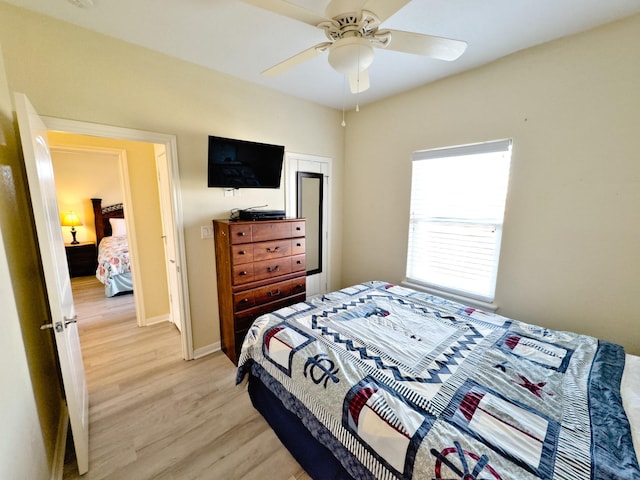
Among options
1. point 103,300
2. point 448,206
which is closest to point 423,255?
point 448,206

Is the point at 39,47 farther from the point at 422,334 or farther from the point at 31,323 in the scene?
the point at 422,334

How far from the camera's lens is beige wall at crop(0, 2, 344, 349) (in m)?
1.65

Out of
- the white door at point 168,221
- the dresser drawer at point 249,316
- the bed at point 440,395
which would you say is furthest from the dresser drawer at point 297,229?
the white door at point 168,221

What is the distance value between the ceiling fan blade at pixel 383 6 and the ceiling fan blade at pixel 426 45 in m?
0.15

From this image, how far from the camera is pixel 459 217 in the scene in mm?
2561

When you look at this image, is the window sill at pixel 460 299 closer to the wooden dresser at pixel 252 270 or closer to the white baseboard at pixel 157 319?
the wooden dresser at pixel 252 270

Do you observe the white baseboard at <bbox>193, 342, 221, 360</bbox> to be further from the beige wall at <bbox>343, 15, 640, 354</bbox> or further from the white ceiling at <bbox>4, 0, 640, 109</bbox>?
the beige wall at <bbox>343, 15, 640, 354</bbox>

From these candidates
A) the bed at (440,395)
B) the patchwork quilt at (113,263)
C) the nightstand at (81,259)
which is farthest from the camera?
the nightstand at (81,259)

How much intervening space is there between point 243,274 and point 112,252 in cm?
334

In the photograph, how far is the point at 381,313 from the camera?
1914mm

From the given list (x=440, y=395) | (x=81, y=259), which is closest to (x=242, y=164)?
(x=440, y=395)

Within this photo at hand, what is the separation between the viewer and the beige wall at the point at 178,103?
165 centimetres

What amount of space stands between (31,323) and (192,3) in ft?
6.86

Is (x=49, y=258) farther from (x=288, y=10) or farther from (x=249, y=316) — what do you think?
(x=288, y=10)
